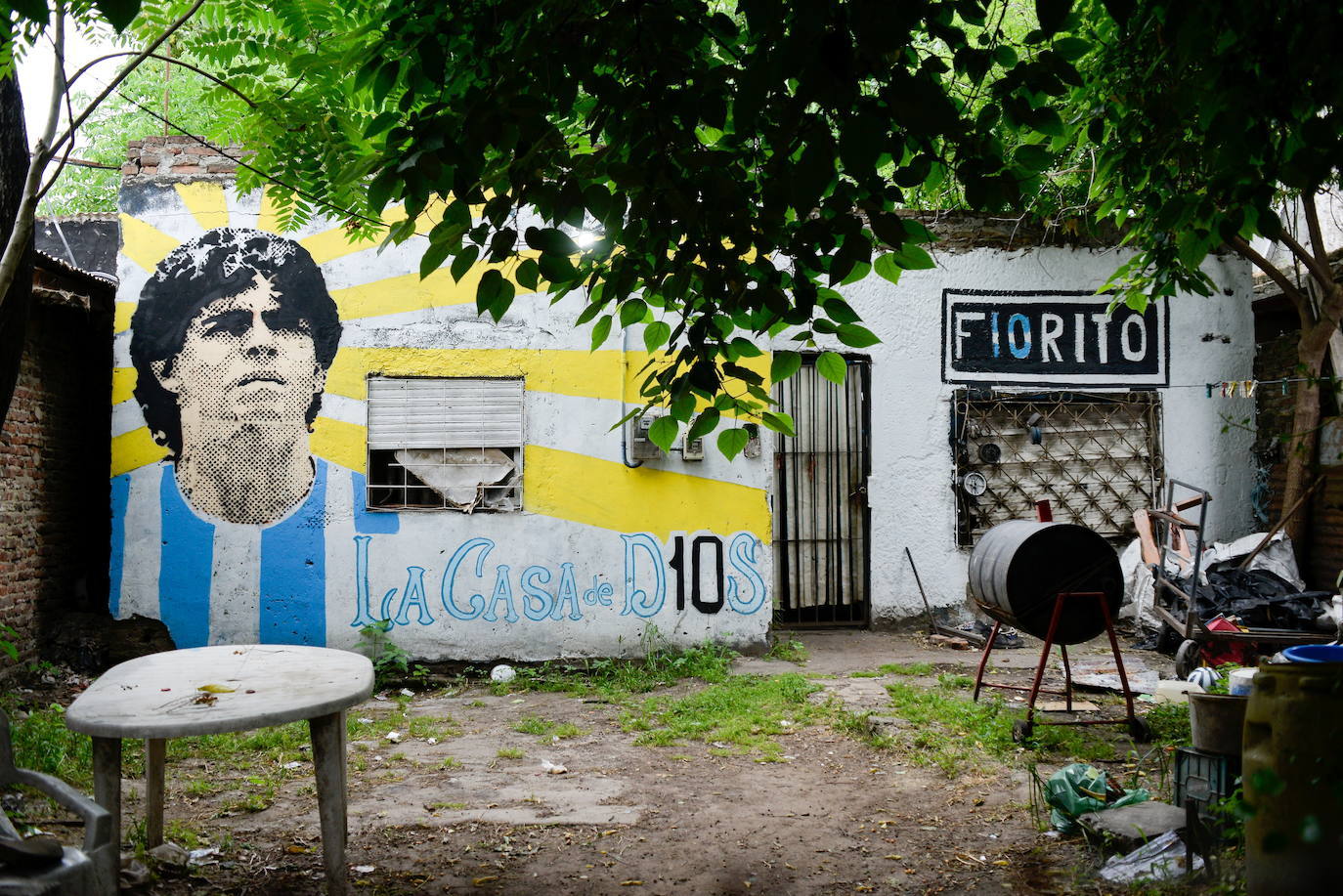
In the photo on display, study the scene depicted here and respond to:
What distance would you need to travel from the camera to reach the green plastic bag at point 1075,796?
4.13 metres

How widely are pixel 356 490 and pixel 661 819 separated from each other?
4.13 metres

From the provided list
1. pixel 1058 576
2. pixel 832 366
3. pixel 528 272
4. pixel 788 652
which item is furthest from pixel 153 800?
pixel 788 652

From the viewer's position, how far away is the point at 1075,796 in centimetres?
419

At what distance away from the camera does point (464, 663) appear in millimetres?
7648

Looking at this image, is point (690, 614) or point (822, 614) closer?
point (690, 614)

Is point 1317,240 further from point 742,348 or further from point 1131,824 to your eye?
point 742,348

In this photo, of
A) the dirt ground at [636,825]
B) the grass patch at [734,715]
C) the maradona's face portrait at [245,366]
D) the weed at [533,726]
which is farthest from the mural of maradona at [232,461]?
the grass patch at [734,715]

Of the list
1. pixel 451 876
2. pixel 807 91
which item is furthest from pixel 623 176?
pixel 451 876

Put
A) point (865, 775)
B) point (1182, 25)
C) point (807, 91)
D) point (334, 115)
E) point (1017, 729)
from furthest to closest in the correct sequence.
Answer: point (1017, 729)
point (865, 775)
point (334, 115)
point (1182, 25)
point (807, 91)

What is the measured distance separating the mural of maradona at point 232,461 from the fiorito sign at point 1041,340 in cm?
590

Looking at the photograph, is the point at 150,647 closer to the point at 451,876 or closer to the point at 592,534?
the point at 592,534

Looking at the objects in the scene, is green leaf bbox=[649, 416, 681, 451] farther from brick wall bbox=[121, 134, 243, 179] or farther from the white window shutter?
brick wall bbox=[121, 134, 243, 179]

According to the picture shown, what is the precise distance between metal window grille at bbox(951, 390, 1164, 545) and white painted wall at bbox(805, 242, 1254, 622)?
7.0 inches

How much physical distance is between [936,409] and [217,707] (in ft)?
25.8
